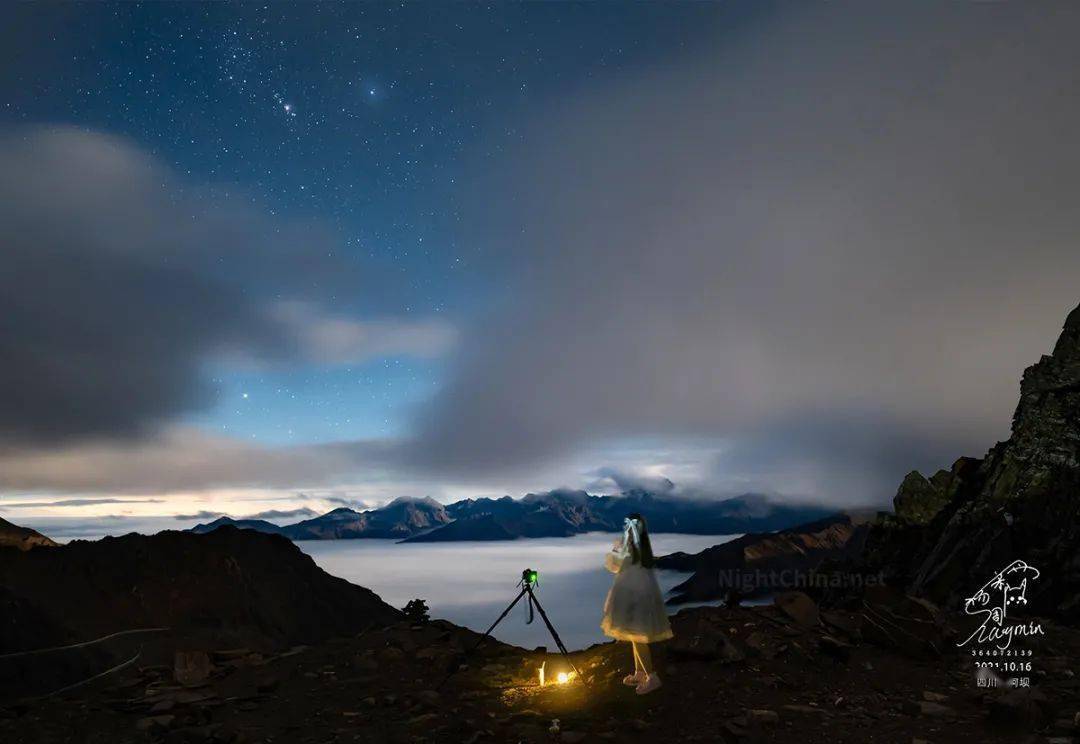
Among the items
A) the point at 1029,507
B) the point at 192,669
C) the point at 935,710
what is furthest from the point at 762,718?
the point at 1029,507

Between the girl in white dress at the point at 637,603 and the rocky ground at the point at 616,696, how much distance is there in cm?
51

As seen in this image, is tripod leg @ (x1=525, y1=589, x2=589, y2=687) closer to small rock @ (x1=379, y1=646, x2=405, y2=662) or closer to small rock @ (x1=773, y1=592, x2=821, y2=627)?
small rock @ (x1=379, y1=646, x2=405, y2=662)

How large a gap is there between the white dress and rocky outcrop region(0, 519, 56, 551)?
32.7 m

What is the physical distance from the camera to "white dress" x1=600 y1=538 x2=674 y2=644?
996 cm

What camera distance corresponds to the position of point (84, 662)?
20953mm

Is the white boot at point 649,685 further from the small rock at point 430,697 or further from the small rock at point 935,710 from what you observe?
the small rock at point 935,710

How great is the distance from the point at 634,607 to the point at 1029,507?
88.0 feet

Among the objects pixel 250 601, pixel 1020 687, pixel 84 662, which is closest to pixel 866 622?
pixel 1020 687

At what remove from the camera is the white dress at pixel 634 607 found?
9.96 metres

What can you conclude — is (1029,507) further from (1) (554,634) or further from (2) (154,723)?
(2) (154,723)

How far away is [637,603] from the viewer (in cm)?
1002

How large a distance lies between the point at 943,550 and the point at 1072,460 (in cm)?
739

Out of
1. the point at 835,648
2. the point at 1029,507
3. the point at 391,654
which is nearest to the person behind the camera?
the point at 835,648

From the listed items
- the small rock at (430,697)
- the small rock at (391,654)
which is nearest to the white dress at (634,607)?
the small rock at (430,697)
